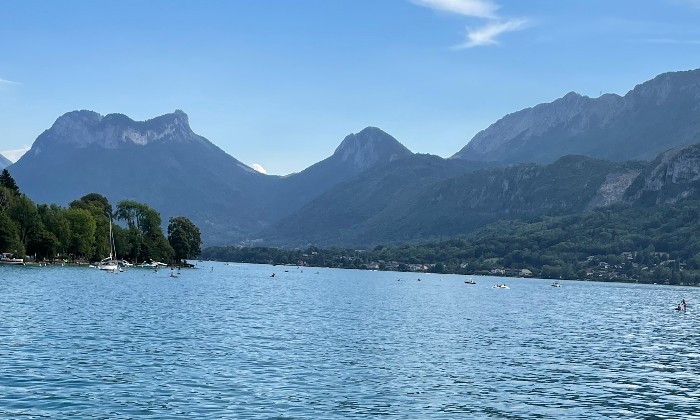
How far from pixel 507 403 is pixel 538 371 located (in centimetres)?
1699

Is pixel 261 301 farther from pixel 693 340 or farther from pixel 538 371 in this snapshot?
pixel 538 371

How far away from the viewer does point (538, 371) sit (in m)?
69.3

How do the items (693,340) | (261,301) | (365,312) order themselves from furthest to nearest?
(261,301), (365,312), (693,340)

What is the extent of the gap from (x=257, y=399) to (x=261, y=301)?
4059 inches

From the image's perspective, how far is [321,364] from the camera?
221 ft

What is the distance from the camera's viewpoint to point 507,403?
176 ft

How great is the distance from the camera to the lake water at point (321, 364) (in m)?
49.7

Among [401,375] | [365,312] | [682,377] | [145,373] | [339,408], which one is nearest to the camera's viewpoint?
[339,408]

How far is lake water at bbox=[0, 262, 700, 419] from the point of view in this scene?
4969 centimetres

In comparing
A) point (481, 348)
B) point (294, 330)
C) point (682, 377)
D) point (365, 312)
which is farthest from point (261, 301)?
point (682, 377)

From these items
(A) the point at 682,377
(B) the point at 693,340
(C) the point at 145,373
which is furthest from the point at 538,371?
(B) the point at 693,340

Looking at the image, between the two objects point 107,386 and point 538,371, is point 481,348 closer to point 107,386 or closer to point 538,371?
point 538,371

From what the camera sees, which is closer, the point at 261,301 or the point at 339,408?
the point at 339,408

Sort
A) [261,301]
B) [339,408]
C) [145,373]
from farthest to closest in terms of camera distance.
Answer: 1. [261,301]
2. [145,373]
3. [339,408]
